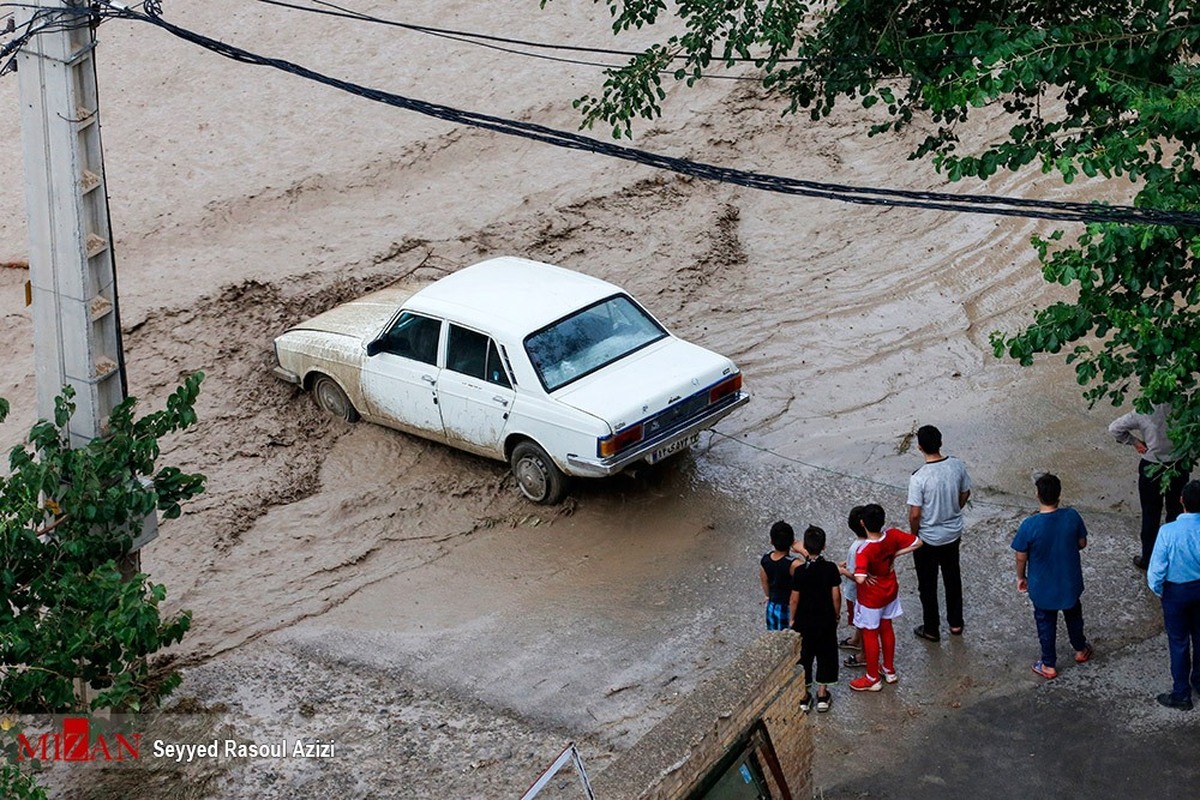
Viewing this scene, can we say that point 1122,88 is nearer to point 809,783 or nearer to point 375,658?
point 809,783

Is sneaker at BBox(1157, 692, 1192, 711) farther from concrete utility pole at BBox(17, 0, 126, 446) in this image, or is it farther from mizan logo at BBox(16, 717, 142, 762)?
concrete utility pole at BBox(17, 0, 126, 446)

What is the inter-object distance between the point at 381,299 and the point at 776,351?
378 cm

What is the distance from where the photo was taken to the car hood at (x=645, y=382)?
10.9 meters

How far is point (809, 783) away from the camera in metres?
7.95

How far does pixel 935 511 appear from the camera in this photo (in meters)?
9.27

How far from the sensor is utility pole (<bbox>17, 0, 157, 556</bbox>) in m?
8.11

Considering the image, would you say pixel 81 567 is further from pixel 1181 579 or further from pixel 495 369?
pixel 1181 579

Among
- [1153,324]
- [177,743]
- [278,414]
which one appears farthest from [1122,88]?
[278,414]

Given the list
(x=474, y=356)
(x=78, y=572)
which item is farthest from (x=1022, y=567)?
(x=78, y=572)

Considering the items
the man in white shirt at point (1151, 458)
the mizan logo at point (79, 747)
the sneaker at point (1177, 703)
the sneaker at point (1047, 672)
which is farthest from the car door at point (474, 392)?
the sneaker at point (1177, 703)

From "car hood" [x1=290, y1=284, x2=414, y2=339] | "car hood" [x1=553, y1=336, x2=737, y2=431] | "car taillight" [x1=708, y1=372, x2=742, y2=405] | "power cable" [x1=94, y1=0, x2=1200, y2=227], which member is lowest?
"car taillight" [x1=708, y1=372, x2=742, y2=405]

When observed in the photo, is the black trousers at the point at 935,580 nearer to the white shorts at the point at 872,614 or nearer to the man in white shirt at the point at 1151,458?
the white shorts at the point at 872,614

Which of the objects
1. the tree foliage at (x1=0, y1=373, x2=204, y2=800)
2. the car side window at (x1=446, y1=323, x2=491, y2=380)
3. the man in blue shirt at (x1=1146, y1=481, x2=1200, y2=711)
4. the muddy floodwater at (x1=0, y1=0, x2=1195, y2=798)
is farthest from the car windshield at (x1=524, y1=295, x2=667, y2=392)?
the man in blue shirt at (x1=1146, y1=481, x2=1200, y2=711)

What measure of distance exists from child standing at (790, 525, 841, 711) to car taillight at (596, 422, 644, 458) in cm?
235
